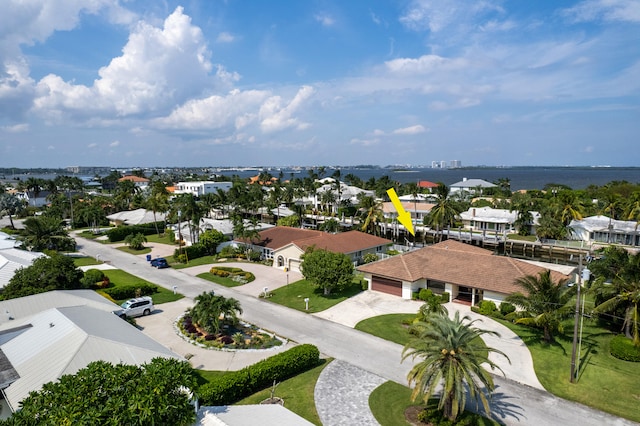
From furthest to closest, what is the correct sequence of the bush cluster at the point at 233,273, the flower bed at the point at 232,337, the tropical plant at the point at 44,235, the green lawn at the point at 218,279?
the tropical plant at the point at 44,235, the bush cluster at the point at 233,273, the green lawn at the point at 218,279, the flower bed at the point at 232,337

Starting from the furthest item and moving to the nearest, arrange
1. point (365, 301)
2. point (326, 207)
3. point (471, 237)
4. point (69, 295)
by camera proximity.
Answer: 1. point (326, 207)
2. point (471, 237)
3. point (365, 301)
4. point (69, 295)

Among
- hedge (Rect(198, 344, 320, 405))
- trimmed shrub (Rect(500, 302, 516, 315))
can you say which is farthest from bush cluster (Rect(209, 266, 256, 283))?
trimmed shrub (Rect(500, 302, 516, 315))

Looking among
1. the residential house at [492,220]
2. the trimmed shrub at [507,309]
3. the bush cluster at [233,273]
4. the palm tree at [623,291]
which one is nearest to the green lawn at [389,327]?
the trimmed shrub at [507,309]

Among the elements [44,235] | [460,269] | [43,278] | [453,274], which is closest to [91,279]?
[43,278]

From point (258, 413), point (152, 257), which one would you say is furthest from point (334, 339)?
point (152, 257)

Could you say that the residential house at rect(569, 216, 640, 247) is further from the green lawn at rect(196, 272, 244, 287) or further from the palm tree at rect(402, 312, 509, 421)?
the palm tree at rect(402, 312, 509, 421)

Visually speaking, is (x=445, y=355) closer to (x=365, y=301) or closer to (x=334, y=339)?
(x=334, y=339)

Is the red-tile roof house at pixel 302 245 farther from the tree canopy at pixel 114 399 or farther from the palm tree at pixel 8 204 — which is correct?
the palm tree at pixel 8 204
